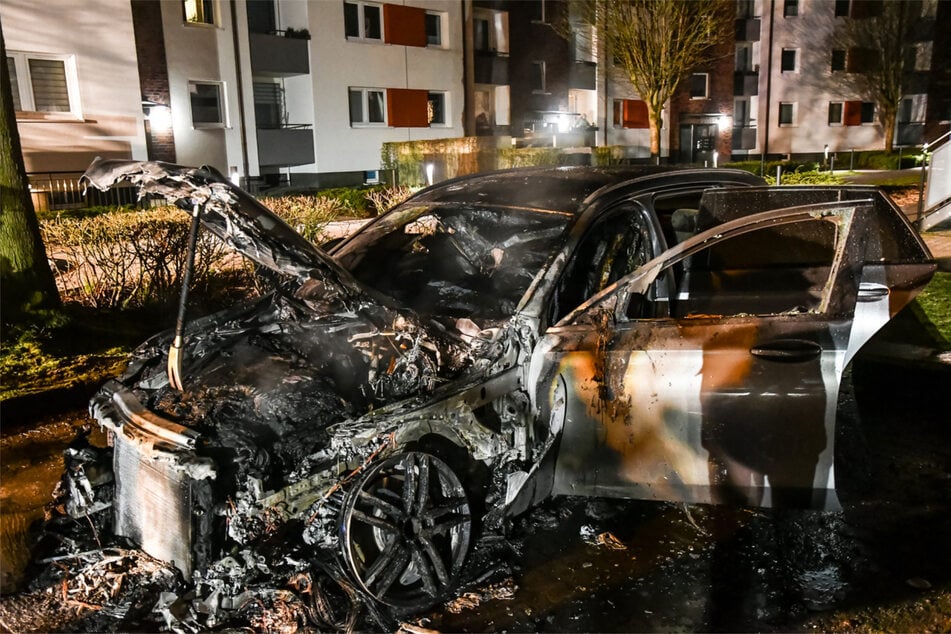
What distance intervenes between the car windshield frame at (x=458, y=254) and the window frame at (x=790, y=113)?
38309 mm

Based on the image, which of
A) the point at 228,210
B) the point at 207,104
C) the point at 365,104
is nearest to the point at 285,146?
the point at 207,104

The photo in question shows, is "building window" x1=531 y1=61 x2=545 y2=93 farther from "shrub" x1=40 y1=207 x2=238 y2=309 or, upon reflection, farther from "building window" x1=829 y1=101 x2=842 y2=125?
"shrub" x1=40 y1=207 x2=238 y2=309

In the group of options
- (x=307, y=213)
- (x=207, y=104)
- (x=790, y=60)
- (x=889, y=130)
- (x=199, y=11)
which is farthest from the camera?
(x=790, y=60)

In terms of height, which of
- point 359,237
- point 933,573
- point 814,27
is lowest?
point 933,573

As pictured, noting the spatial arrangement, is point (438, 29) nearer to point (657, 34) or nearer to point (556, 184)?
point (657, 34)

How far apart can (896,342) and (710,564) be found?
13.9 ft

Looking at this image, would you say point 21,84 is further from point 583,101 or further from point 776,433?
point 583,101

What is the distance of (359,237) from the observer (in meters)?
4.99

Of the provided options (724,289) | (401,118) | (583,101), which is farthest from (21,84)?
(583,101)

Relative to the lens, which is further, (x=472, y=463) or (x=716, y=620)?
(x=472, y=463)

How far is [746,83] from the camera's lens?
3862cm

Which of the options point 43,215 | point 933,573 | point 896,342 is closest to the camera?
point 933,573

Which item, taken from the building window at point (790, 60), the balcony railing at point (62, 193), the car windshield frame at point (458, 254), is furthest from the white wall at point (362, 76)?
the building window at point (790, 60)

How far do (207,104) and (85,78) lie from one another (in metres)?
3.74
